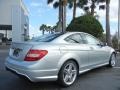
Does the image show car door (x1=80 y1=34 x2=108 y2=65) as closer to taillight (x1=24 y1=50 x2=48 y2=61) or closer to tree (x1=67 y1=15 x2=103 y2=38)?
taillight (x1=24 y1=50 x2=48 y2=61)

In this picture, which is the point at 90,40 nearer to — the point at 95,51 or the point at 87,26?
the point at 95,51

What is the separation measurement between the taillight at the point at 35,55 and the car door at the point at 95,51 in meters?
2.04

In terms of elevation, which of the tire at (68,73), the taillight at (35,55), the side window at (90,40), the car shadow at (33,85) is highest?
the side window at (90,40)

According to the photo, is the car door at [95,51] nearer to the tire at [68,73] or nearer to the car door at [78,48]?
the car door at [78,48]

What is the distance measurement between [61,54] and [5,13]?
38.5 metres

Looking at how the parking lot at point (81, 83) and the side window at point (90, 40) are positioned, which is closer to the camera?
the parking lot at point (81, 83)

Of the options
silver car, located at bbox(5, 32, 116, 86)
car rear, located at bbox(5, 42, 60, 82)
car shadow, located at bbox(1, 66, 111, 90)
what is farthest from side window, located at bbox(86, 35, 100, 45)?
car rear, located at bbox(5, 42, 60, 82)

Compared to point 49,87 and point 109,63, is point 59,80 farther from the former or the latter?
point 109,63

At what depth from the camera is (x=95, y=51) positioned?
9109mm

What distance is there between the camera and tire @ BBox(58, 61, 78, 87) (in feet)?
25.1

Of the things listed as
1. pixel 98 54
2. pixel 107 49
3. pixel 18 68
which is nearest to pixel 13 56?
pixel 18 68

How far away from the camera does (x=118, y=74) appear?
9.57m

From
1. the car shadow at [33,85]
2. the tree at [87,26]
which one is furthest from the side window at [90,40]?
the tree at [87,26]

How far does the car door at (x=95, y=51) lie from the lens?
29.3 ft
